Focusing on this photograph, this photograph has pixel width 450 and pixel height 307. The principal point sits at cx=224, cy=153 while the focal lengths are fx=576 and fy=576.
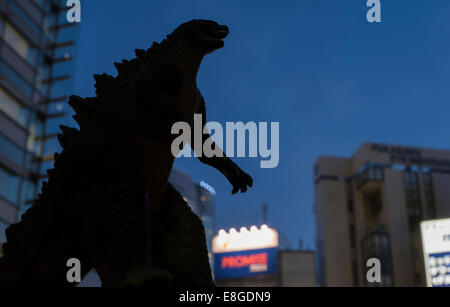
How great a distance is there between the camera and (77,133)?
3.19 meters

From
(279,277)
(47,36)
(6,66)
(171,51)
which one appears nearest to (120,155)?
(171,51)

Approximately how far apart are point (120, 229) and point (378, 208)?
36.6m

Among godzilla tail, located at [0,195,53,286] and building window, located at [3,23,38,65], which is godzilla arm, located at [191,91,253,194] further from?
building window, located at [3,23,38,65]

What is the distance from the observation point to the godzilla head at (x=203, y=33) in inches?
125

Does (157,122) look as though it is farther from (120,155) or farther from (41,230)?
(41,230)

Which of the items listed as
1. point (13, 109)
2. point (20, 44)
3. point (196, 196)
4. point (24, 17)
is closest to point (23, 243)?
point (13, 109)

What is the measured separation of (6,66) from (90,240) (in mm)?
21268

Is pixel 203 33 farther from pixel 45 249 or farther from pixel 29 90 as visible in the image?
pixel 29 90

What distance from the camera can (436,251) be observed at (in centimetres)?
2648

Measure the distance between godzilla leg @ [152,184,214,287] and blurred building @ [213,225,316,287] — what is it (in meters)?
26.2

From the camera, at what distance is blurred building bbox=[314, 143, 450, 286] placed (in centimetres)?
3428

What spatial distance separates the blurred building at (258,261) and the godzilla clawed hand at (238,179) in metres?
26.1

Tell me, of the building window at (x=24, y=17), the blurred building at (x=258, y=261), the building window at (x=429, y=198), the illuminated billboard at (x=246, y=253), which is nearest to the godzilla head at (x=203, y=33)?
the building window at (x=24, y=17)

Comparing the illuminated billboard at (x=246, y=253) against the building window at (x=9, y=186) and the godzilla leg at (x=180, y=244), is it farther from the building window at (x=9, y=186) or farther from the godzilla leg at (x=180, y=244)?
the godzilla leg at (x=180, y=244)
